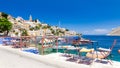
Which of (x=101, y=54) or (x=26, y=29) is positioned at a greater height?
(x=26, y=29)

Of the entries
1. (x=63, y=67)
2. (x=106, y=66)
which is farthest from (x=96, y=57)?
(x=63, y=67)

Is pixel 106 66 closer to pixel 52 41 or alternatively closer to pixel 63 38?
pixel 63 38

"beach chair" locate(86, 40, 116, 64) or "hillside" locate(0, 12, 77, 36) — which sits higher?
"hillside" locate(0, 12, 77, 36)

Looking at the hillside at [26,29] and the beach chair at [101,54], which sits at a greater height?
the hillside at [26,29]

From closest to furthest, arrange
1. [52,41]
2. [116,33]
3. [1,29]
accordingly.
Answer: [116,33] → [52,41] → [1,29]

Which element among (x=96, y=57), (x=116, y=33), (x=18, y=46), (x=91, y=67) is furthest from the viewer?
(x=18, y=46)

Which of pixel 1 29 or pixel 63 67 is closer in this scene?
pixel 63 67

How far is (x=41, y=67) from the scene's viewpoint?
672 centimetres

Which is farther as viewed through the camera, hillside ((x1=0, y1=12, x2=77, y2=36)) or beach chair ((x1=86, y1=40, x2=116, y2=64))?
hillside ((x1=0, y1=12, x2=77, y2=36))

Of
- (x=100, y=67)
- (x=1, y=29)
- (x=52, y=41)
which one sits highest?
(x=1, y=29)

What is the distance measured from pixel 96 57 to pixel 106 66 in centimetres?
148

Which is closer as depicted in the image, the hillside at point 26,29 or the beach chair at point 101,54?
the beach chair at point 101,54

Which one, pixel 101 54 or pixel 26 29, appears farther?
pixel 26 29

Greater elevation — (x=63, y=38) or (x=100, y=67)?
(x=63, y=38)
